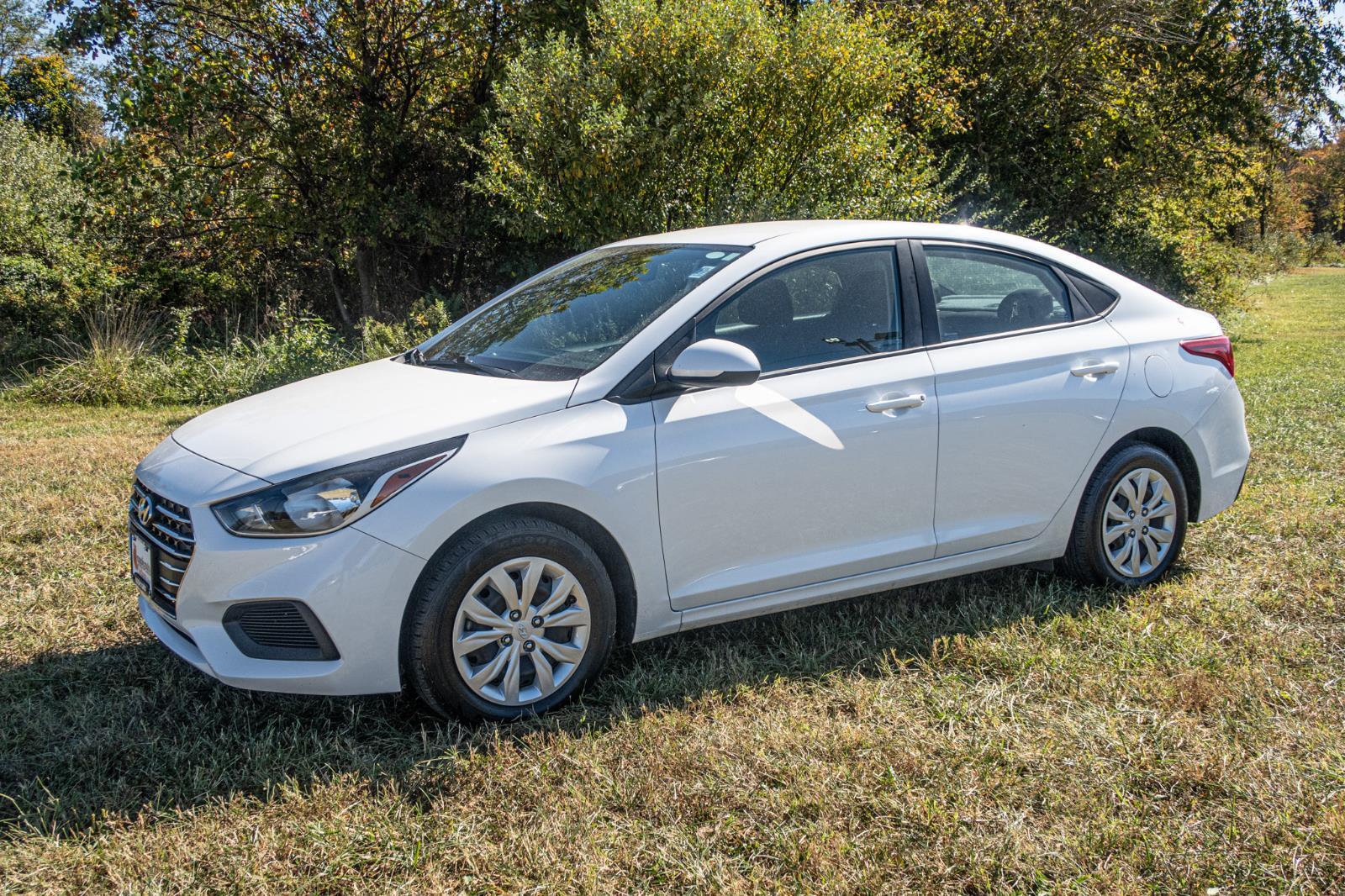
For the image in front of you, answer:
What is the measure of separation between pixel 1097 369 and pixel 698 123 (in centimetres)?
714

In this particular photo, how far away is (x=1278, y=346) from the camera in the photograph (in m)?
17.9

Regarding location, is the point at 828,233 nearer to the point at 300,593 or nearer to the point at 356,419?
the point at 356,419

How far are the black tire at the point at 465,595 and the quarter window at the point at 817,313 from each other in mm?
962

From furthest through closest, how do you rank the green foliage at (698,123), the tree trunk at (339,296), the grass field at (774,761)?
the tree trunk at (339,296) → the green foliage at (698,123) → the grass field at (774,761)

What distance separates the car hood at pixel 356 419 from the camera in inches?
131

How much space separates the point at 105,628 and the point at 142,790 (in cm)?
154

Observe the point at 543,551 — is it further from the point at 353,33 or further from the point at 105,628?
the point at 353,33

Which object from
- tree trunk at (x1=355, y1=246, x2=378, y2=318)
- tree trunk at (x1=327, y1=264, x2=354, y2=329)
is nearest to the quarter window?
tree trunk at (x1=355, y1=246, x2=378, y2=318)

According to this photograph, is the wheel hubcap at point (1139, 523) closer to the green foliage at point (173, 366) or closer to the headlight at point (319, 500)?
the headlight at point (319, 500)

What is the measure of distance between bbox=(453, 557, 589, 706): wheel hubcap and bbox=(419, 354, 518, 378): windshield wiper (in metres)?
0.81

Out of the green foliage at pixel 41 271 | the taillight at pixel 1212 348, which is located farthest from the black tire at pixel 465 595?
the green foliage at pixel 41 271

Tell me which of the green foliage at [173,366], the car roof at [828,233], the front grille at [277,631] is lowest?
the front grille at [277,631]

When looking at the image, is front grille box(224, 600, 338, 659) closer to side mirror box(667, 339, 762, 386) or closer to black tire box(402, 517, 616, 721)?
black tire box(402, 517, 616, 721)

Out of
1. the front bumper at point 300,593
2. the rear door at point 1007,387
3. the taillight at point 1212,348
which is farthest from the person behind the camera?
the taillight at point 1212,348
